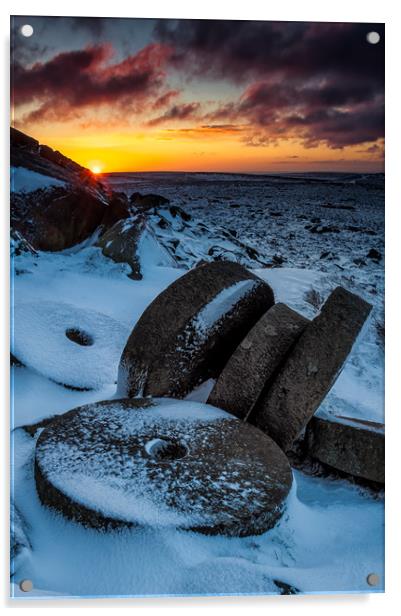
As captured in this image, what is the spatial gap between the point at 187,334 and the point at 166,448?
66 centimetres

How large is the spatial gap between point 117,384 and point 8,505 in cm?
95

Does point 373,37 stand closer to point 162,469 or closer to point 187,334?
point 187,334

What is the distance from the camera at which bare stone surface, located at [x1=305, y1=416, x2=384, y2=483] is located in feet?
10.5

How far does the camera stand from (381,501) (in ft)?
10.3

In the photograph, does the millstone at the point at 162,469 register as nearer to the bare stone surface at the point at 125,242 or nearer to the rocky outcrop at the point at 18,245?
the rocky outcrop at the point at 18,245

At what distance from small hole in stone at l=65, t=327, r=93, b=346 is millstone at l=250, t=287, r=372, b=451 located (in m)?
1.32

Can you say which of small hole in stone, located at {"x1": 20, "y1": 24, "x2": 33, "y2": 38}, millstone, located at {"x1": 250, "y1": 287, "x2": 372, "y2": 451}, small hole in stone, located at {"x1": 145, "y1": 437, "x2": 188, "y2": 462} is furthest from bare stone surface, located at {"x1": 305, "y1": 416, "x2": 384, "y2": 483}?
small hole in stone, located at {"x1": 20, "y1": 24, "x2": 33, "y2": 38}

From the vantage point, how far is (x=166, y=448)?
2.98 m

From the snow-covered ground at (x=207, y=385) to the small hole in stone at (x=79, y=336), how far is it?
0.04 m

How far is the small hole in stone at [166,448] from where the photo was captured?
2938mm

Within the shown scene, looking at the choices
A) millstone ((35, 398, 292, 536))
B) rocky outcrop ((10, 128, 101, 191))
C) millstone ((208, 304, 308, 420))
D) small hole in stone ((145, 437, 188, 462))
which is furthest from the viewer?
millstone ((208, 304, 308, 420))

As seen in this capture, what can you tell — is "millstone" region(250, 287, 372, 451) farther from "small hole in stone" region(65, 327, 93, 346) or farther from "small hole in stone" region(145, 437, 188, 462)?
"small hole in stone" region(65, 327, 93, 346)
